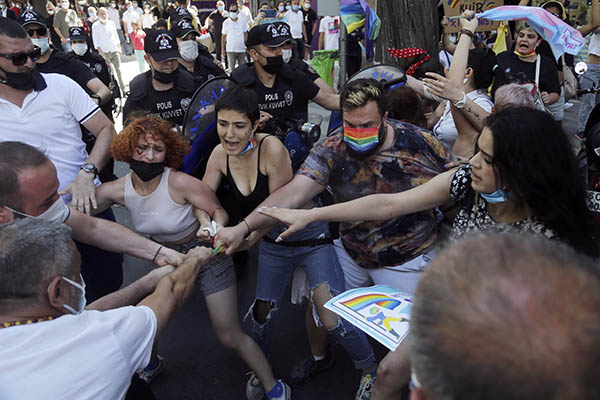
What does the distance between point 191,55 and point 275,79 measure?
1976 millimetres

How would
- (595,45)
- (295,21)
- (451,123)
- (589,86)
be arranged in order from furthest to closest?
(295,21)
(589,86)
(595,45)
(451,123)

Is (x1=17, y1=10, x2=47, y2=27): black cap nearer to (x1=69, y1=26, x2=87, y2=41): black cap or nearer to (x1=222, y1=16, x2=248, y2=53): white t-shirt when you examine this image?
(x1=69, y1=26, x2=87, y2=41): black cap

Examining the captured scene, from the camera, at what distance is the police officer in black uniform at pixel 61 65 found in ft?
14.6

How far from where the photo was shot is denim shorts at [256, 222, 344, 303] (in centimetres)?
273

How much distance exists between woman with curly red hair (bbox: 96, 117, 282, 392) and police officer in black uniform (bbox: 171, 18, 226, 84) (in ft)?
9.22

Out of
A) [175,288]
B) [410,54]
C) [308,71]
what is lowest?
[175,288]

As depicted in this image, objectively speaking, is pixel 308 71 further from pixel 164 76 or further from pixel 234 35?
pixel 234 35

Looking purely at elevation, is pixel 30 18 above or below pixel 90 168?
above

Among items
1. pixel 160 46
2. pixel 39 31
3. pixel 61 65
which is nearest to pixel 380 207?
pixel 160 46

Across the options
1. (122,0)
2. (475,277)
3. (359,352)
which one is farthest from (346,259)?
(122,0)

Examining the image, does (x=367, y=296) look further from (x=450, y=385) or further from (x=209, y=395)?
(x=209, y=395)

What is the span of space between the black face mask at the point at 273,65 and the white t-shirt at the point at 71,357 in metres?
2.73

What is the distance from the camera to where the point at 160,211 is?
2.72 metres

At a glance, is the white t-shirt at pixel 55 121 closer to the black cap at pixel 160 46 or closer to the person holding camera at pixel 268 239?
the person holding camera at pixel 268 239
